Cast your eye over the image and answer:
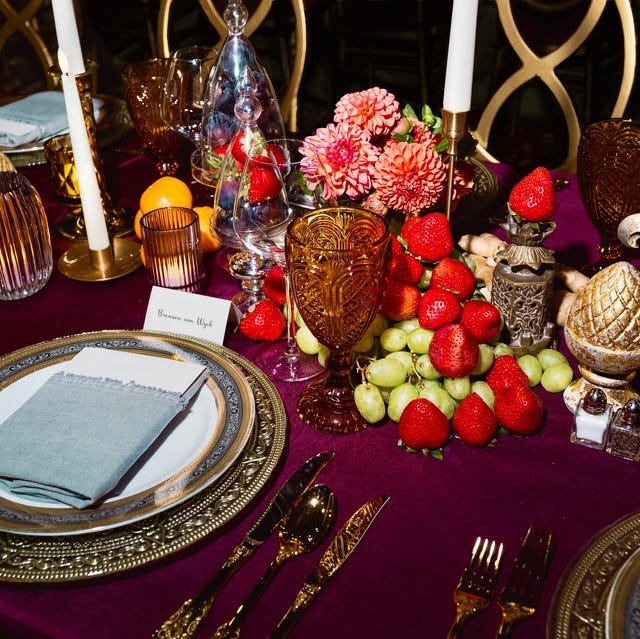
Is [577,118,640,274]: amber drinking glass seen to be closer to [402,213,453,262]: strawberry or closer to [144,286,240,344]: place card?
[402,213,453,262]: strawberry

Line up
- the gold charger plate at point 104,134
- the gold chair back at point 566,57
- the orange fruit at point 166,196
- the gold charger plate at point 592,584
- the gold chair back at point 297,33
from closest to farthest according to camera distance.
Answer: the gold charger plate at point 592,584, the orange fruit at point 166,196, the gold charger plate at point 104,134, the gold chair back at point 566,57, the gold chair back at point 297,33

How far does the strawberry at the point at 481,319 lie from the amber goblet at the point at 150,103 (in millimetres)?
722

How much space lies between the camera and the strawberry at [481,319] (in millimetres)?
801

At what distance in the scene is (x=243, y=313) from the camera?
103 centimetres

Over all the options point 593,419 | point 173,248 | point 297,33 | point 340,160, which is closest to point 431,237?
point 340,160

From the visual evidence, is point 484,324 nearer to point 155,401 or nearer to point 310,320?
point 310,320

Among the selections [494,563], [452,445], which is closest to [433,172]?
[452,445]

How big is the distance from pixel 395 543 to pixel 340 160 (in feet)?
1.55

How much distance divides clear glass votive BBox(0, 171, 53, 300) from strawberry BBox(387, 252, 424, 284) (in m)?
0.53

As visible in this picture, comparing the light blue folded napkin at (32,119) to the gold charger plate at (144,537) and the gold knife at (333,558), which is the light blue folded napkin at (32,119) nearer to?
the gold charger plate at (144,537)

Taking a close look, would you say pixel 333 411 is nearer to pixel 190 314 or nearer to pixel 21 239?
pixel 190 314

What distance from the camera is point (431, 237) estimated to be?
867mm

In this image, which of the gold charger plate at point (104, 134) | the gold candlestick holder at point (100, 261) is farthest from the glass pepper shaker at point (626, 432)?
the gold charger plate at point (104, 134)

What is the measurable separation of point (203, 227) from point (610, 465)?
2.23 ft
